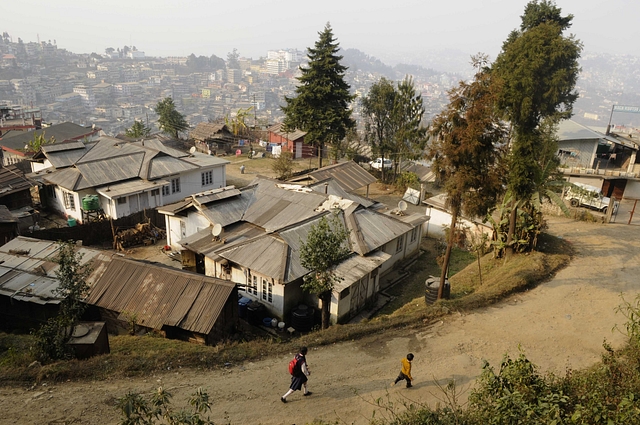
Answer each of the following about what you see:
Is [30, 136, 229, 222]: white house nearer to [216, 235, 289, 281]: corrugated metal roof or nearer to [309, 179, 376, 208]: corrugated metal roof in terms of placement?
[309, 179, 376, 208]: corrugated metal roof

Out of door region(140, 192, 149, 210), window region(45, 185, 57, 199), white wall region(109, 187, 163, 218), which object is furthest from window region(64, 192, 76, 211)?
door region(140, 192, 149, 210)

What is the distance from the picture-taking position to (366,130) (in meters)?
40.2

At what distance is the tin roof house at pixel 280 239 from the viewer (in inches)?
696

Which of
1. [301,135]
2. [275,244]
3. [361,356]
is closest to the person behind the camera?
[361,356]

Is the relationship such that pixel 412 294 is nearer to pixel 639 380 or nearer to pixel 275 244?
pixel 275 244

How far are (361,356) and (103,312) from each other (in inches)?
404

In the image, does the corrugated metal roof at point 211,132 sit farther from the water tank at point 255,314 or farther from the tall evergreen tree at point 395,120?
the water tank at point 255,314

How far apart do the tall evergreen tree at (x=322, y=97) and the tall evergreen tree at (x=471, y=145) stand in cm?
2432

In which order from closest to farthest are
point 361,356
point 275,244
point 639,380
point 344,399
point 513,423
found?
1. point 513,423
2. point 639,380
3. point 344,399
4. point 361,356
5. point 275,244

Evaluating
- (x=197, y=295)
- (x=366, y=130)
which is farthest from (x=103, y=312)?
(x=366, y=130)

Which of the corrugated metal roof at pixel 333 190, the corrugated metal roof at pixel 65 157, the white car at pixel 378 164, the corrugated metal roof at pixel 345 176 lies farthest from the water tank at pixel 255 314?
the white car at pixel 378 164

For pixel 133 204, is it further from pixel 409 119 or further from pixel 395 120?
pixel 409 119

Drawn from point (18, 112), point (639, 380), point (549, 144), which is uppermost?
point (549, 144)

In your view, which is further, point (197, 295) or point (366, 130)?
point (366, 130)
